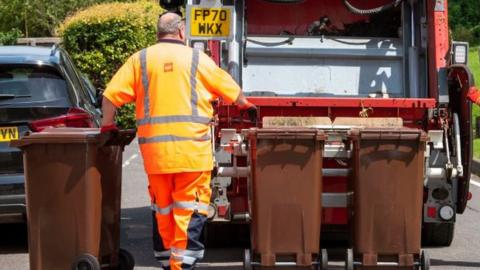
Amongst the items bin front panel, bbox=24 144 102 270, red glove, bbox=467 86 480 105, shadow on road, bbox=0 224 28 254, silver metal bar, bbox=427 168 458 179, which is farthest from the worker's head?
shadow on road, bbox=0 224 28 254

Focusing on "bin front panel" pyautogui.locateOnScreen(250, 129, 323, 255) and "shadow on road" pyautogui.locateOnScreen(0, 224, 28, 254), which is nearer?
"bin front panel" pyautogui.locateOnScreen(250, 129, 323, 255)

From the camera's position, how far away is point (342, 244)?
852cm

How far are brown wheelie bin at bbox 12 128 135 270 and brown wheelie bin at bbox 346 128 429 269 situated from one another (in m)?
1.76

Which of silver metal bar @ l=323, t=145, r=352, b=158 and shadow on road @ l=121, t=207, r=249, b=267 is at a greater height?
silver metal bar @ l=323, t=145, r=352, b=158

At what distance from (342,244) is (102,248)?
2899mm

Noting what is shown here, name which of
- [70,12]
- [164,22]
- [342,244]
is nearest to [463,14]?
[70,12]

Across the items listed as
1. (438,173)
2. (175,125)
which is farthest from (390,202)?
(175,125)

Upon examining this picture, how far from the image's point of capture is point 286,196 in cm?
653

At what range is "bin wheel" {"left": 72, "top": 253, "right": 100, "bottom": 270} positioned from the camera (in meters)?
6.14

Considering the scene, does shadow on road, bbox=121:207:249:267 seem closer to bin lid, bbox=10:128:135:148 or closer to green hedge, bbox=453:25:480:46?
bin lid, bbox=10:128:135:148

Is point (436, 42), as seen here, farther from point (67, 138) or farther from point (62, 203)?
point (62, 203)

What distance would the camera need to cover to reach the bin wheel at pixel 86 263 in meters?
6.14

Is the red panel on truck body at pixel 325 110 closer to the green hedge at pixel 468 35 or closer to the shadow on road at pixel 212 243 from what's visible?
the shadow on road at pixel 212 243

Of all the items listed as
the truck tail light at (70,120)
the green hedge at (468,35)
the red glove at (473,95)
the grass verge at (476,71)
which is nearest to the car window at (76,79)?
the truck tail light at (70,120)
